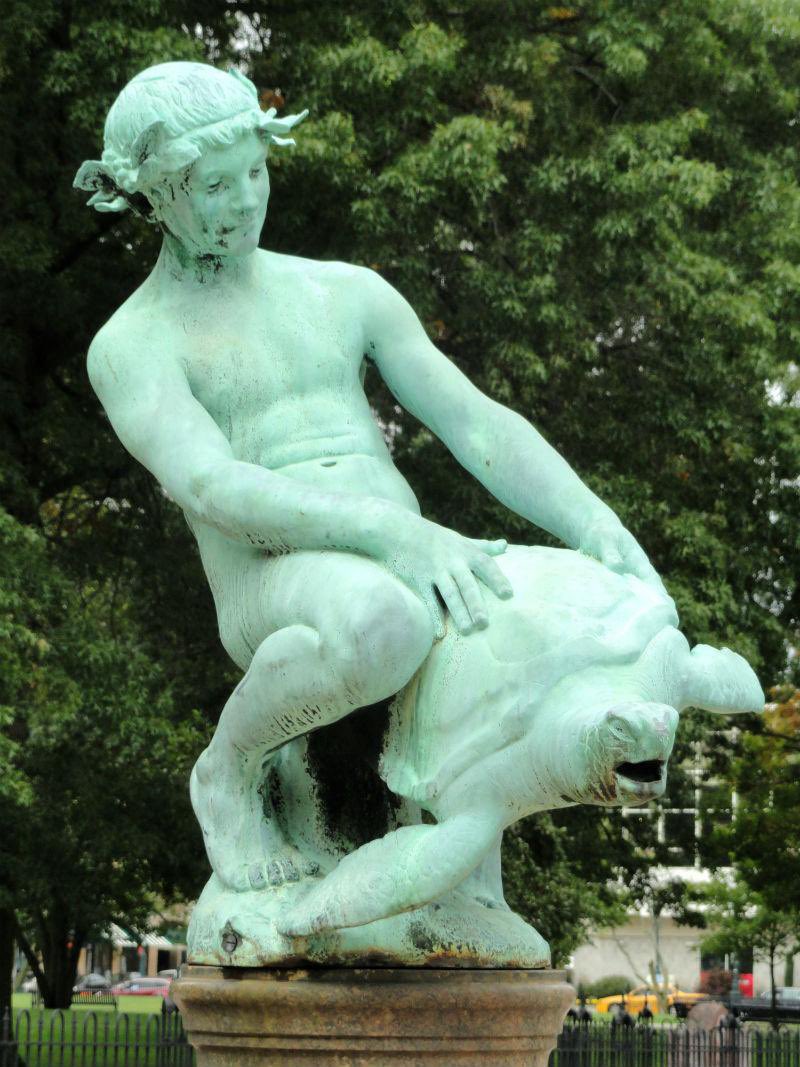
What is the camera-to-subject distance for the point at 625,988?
151 ft

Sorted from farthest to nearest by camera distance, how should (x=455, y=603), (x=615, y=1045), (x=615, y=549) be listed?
(x=615, y=1045) → (x=615, y=549) → (x=455, y=603)

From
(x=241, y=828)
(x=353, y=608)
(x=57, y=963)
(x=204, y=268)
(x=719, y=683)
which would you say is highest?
(x=204, y=268)

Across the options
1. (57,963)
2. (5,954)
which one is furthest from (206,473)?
(57,963)

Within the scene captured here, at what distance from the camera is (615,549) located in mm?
3469

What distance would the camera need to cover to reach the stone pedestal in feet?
10.6

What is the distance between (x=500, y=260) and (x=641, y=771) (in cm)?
873

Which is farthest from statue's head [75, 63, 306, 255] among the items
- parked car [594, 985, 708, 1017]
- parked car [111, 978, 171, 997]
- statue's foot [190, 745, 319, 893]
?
parked car [111, 978, 171, 997]

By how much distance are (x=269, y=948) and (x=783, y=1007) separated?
105 ft

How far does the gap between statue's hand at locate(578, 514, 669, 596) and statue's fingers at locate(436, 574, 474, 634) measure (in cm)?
39

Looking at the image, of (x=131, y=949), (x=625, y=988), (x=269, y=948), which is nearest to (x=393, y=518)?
(x=269, y=948)

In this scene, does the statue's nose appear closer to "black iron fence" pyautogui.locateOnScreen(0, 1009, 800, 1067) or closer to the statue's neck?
the statue's neck

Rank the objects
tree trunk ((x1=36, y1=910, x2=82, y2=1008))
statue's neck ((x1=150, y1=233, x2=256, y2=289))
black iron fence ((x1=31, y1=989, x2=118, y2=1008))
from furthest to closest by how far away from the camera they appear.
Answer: black iron fence ((x1=31, y1=989, x2=118, y2=1008))
tree trunk ((x1=36, y1=910, x2=82, y2=1008))
statue's neck ((x1=150, y1=233, x2=256, y2=289))

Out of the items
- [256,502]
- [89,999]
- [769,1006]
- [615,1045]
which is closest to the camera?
[256,502]

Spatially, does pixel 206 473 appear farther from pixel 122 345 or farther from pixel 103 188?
pixel 103 188
